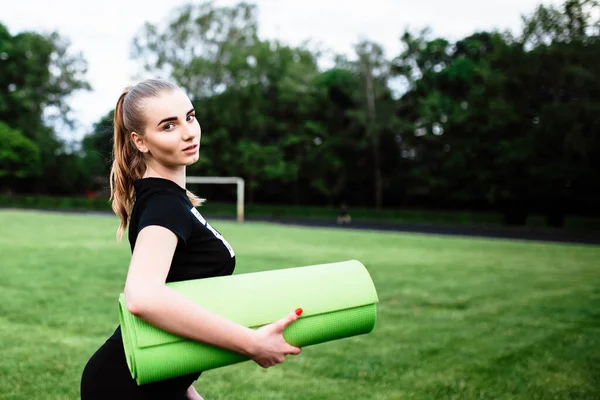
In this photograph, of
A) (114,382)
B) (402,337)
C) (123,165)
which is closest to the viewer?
(114,382)

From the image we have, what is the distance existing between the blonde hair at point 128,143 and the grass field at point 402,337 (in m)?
2.87

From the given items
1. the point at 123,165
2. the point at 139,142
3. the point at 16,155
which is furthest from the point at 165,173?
the point at 16,155

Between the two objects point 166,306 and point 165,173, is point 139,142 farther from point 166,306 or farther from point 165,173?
point 166,306

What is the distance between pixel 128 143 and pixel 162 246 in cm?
58

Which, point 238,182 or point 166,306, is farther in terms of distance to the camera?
point 238,182

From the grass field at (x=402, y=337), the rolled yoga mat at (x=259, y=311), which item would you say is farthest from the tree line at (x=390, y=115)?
the rolled yoga mat at (x=259, y=311)

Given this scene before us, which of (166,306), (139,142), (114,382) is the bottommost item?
(114,382)

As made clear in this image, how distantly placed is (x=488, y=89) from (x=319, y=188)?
49.9ft

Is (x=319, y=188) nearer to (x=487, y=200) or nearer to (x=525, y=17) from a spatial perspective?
(x=487, y=200)

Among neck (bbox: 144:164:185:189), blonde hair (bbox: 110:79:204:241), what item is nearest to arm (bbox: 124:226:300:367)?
neck (bbox: 144:164:185:189)

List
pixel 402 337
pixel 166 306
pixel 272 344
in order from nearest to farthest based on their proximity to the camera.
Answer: pixel 166 306
pixel 272 344
pixel 402 337

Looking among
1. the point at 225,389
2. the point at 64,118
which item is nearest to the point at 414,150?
the point at 64,118

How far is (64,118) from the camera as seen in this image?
60.9m

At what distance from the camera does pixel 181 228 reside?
174cm
